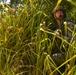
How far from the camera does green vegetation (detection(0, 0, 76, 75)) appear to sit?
8.30ft

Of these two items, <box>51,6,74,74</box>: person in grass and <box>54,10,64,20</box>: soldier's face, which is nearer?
<box>51,6,74,74</box>: person in grass

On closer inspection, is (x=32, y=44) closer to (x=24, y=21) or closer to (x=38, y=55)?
(x=38, y=55)

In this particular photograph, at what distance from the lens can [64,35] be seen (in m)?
2.78

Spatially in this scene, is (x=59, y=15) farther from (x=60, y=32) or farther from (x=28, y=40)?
(x=28, y=40)

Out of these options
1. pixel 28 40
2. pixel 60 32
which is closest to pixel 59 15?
pixel 60 32

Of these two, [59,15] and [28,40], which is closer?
[28,40]

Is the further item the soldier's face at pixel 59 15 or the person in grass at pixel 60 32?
the soldier's face at pixel 59 15

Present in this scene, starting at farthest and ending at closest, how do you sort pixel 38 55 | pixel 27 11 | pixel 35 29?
pixel 27 11 → pixel 35 29 → pixel 38 55

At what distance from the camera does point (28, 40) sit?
2830mm

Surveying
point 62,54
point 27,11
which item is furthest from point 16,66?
point 27,11

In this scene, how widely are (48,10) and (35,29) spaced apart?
428mm

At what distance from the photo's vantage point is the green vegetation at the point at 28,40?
2.53 metres

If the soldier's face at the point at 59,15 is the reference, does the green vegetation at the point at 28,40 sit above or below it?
below

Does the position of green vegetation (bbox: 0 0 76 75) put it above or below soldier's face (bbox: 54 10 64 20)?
below
